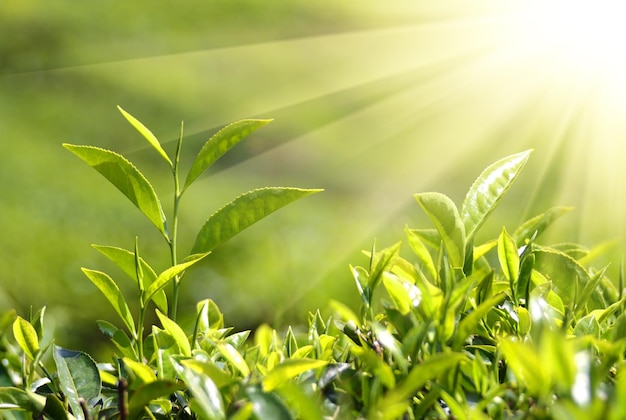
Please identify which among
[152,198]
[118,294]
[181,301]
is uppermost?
[152,198]

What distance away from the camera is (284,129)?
7578 millimetres

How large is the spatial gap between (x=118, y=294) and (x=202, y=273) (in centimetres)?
369

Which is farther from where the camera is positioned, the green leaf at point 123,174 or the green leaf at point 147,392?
the green leaf at point 123,174

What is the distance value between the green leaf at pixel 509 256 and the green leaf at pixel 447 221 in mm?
54

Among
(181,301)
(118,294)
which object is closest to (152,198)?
(118,294)

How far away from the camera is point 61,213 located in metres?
5.27

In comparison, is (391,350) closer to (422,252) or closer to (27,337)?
(422,252)

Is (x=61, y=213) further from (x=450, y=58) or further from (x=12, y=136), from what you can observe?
(x=450, y=58)

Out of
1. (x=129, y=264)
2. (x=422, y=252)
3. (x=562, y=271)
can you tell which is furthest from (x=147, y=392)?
(x=562, y=271)

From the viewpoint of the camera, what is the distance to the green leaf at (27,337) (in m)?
0.92

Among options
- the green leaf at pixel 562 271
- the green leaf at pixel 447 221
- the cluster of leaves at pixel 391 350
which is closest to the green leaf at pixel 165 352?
the cluster of leaves at pixel 391 350

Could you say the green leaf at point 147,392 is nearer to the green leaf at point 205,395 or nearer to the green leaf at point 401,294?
the green leaf at point 205,395

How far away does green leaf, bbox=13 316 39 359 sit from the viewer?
919mm

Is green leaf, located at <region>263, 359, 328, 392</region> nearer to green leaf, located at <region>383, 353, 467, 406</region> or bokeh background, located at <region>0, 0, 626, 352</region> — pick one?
green leaf, located at <region>383, 353, 467, 406</region>
